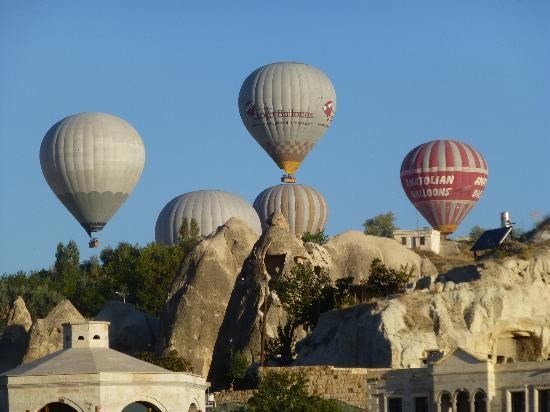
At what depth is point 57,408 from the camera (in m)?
70.9

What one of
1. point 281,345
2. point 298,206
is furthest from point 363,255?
point 298,206

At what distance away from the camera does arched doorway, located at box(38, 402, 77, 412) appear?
70.6 meters

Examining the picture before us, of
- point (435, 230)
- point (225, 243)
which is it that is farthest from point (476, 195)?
point (225, 243)

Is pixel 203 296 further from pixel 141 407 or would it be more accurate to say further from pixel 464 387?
pixel 464 387

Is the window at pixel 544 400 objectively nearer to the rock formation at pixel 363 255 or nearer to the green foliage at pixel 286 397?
the green foliage at pixel 286 397

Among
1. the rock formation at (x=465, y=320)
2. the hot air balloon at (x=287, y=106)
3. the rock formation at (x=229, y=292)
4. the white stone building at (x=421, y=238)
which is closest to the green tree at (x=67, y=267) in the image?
the hot air balloon at (x=287, y=106)

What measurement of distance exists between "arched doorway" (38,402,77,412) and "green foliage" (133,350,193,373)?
2284cm

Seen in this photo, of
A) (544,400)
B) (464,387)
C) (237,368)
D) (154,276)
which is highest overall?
(154,276)

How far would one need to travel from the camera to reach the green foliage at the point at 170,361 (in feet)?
313

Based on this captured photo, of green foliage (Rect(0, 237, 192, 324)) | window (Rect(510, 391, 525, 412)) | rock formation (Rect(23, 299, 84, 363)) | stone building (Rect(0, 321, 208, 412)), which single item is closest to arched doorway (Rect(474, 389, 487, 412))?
window (Rect(510, 391, 525, 412))

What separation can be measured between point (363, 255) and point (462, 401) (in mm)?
42330

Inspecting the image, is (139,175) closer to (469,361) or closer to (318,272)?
(318,272)

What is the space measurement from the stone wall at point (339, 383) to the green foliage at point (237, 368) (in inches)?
468

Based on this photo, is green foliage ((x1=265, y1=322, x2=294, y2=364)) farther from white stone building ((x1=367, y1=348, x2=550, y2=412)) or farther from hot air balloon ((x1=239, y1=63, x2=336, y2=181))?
hot air balloon ((x1=239, y1=63, x2=336, y2=181))
